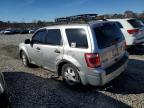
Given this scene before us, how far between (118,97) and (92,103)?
71 cm

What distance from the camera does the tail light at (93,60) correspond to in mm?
4980

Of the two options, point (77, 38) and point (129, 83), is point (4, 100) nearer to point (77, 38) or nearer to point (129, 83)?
point (77, 38)

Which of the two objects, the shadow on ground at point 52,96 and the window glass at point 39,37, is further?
the window glass at point 39,37

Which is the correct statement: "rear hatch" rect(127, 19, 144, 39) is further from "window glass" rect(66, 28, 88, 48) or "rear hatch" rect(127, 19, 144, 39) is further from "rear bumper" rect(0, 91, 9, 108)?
"rear bumper" rect(0, 91, 9, 108)

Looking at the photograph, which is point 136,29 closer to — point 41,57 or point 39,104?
point 41,57

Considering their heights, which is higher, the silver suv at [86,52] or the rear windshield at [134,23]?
the rear windshield at [134,23]

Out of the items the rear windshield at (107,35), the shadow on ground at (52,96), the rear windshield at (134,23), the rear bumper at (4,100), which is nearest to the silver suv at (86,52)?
the rear windshield at (107,35)

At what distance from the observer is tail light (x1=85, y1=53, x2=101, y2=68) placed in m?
4.98

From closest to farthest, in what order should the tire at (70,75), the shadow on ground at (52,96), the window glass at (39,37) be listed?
the shadow on ground at (52,96) < the tire at (70,75) < the window glass at (39,37)

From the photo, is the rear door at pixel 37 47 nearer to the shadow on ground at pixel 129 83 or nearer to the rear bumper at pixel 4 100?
the shadow on ground at pixel 129 83

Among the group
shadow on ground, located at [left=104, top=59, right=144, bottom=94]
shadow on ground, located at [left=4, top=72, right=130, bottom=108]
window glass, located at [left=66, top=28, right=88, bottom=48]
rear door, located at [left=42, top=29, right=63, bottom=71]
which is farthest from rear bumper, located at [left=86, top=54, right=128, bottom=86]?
rear door, located at [left=42, top=29, right=63, bottom=71]

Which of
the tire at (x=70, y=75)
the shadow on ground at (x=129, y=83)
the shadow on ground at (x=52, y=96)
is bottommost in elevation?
the shadow on ground at (x=52, y=96)

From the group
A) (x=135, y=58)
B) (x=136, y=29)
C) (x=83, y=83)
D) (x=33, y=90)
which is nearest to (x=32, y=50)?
(x=33, y=90)

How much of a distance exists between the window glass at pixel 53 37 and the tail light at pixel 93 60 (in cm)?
123
